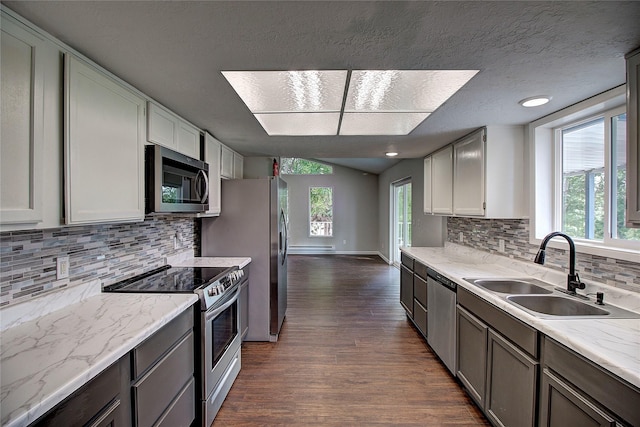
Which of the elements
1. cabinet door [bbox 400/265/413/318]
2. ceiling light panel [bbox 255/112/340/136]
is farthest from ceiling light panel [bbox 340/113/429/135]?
cabinet door [bbox 400/265/413/318]

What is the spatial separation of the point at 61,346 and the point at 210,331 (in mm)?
828

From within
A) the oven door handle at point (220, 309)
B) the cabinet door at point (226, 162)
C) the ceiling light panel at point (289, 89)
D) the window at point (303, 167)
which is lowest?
the oven door handle at point (220, 309)

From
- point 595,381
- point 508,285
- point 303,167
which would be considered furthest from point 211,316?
point 303,167

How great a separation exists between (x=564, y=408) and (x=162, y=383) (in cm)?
186

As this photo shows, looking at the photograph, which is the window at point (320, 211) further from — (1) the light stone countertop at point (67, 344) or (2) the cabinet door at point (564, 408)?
(2) the cabinet door at point (564, 408)

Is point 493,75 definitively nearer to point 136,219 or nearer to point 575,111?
point 575,111

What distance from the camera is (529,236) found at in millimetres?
2314

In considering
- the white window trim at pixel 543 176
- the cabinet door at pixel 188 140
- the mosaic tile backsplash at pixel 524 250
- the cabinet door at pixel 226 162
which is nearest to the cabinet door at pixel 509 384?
the mosaic tile backsplash at pixel 524 250

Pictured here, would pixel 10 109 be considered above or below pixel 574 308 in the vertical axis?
above

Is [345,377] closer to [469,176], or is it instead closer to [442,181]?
[469,176]

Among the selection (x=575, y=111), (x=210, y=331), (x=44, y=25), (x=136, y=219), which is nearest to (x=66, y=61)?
(x=44, y=25)

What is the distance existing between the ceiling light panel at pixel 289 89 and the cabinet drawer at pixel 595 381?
1739 mm

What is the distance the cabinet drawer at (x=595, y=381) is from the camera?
0.94 m

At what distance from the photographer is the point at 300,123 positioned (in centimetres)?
244
